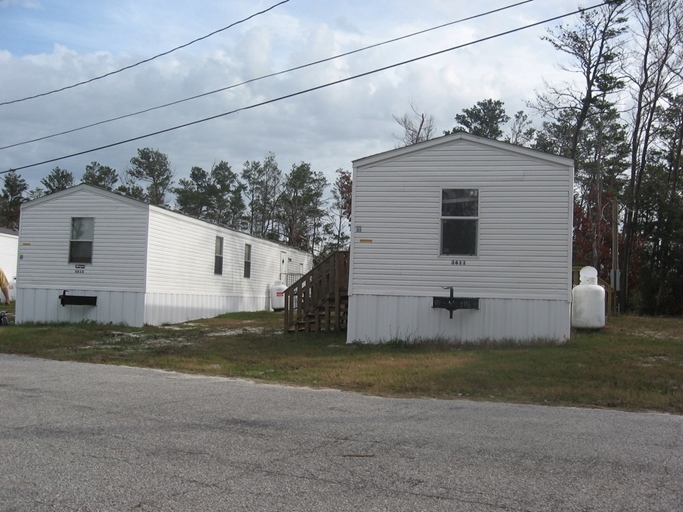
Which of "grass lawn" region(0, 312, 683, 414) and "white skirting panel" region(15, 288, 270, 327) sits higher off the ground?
"white skirting panel" region(15, 288, 270, 327)

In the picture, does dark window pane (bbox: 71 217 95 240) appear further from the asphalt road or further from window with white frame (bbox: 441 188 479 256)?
the asphalt road

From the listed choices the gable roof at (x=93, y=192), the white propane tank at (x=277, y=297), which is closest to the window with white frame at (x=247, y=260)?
the white propane tank at (x=277, y=297)

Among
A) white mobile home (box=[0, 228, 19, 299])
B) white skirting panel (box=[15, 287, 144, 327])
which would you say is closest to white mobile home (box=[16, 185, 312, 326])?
white skirting panel (box=[15, 287, 144, 327])

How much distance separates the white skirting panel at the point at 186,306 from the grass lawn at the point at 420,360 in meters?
1.39

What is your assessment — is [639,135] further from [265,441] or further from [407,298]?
[265,441]

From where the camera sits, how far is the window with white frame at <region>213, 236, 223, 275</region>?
24.5 metres

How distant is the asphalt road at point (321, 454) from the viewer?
4.60 m

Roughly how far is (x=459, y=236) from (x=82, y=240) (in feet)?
35.9

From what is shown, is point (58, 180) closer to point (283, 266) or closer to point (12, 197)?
point (12, 197)

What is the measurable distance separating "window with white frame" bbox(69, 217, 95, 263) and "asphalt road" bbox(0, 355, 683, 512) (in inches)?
454

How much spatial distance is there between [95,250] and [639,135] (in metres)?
25.7

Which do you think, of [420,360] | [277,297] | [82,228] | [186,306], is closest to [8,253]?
[277,297]

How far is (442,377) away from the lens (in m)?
10.4

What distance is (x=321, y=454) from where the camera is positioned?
5.76 metres
